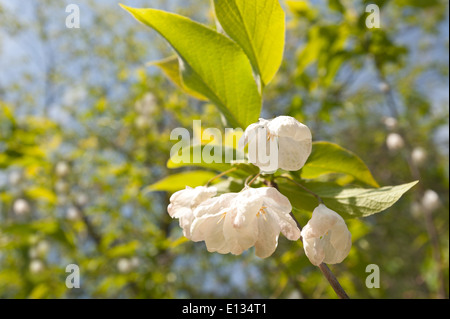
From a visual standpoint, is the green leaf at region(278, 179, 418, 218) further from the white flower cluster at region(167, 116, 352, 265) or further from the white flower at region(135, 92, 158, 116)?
the white flower at region(135, 92, 158, 116)

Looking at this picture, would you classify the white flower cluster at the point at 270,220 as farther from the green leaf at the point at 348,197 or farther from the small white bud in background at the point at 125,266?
the small white bud in background at the point at 125,266

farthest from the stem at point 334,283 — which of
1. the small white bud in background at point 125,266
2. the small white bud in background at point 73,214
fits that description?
the small white bud in background at point 73,214

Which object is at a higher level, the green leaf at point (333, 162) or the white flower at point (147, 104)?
the white flower at point (147, 104)

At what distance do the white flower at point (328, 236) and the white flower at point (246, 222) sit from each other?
18 mm

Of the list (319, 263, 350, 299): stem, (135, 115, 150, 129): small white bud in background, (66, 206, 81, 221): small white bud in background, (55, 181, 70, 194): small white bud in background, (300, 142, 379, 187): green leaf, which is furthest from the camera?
(66, 206, 81, 221): small white bud in background

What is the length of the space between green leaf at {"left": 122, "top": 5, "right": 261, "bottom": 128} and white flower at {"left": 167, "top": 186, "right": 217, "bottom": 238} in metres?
0.17

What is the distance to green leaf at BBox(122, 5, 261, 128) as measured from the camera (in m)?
0.58

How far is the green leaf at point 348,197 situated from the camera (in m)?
0.48

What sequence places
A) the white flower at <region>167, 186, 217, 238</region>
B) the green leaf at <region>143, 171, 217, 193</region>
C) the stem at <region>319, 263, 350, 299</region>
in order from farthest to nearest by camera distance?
1. the green leaf at <region>143, 171, 217, 193</region>
2. the white flower at <region>167, 186, 217, 238</region>
3. the stem at <region>319, 263, 350, 299</region>

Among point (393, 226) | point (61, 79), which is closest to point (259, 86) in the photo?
point (393, 226)

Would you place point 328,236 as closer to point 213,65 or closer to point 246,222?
point 246,222

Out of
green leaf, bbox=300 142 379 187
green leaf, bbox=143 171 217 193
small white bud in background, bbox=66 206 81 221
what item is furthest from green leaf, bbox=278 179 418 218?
small white bud in background, bbox=66 206 81 221

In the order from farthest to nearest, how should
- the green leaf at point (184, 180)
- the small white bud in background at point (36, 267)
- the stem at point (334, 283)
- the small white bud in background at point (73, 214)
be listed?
1. the small white bud in background at point (73, 214)
2. the small white bud in background at point (36, 267)
3. the green leaf at point (184, 180)
4. the stem at point (334, 283)
